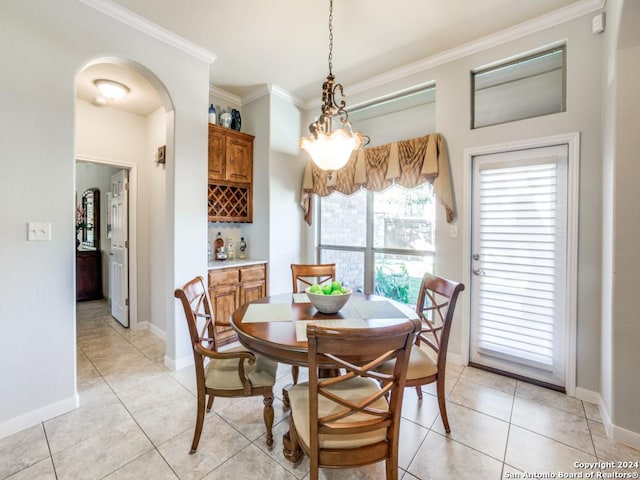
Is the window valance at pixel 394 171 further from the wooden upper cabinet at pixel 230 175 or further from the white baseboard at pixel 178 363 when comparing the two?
the white baseboard at pixel 178 363

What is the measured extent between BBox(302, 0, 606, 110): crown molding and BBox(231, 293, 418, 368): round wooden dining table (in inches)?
94.4

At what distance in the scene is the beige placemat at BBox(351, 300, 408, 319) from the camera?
1868 mm

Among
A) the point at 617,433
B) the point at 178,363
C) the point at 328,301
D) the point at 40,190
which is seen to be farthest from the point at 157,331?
the point at 617,433

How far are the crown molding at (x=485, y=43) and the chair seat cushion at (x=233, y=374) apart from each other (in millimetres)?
3076

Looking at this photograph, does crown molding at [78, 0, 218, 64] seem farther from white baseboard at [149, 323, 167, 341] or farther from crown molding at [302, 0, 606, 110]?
white baseboard at [149, 323, 167, 341]

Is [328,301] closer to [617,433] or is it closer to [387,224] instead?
[387,224]

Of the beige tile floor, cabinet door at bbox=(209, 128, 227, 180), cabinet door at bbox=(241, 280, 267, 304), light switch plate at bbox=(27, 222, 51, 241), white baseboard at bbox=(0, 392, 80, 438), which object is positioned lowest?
the beige tile floor

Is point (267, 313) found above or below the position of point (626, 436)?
above

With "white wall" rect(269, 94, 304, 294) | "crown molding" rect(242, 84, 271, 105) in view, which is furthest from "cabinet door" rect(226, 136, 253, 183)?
"crown molding" rect(242, 84, 271, 105)

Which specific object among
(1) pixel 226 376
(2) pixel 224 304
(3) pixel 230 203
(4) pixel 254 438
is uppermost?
(3) pixel 230 203

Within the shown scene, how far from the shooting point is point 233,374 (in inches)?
69.8

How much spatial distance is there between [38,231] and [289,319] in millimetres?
1777

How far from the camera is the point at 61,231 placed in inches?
81.4

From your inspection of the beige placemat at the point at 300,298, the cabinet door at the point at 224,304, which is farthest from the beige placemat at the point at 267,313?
the cabinet door at the point at 224,304
